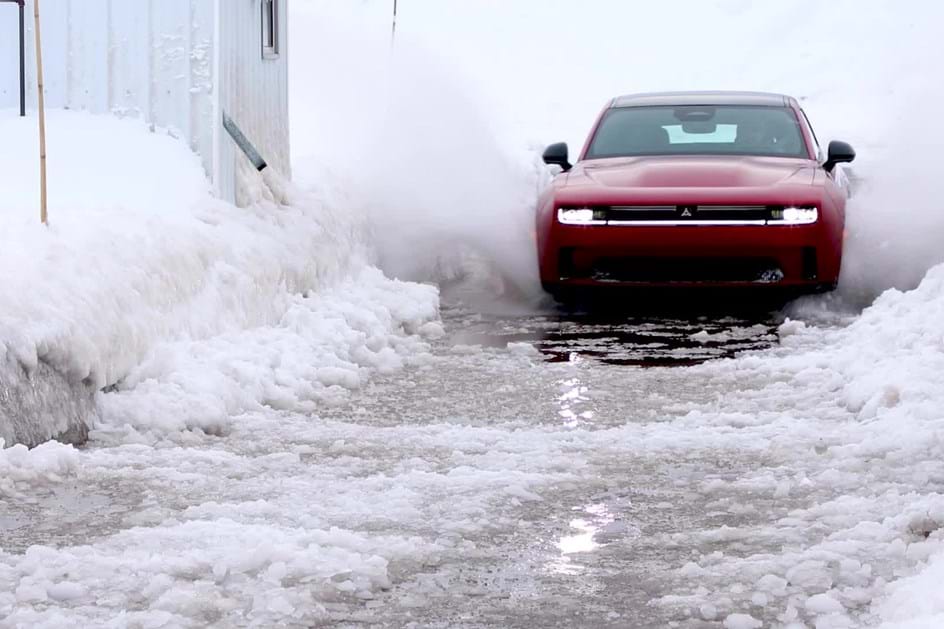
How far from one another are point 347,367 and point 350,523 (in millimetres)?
3008

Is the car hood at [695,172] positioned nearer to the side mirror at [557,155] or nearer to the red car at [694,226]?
the red car at [694,226]

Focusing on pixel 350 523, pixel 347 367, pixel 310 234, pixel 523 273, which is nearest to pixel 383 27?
pixel 523 273

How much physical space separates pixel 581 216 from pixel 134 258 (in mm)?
3352

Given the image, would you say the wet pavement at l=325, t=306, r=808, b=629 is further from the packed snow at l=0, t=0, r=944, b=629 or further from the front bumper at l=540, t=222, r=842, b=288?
the front bumper at l=540, t=222, r=842, b=288

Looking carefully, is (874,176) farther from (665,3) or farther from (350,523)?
(665,3)

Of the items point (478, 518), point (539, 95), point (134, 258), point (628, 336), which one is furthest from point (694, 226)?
point (539, 95)

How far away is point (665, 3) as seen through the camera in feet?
128

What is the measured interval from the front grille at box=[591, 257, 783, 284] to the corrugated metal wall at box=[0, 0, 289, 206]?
96.0 inches

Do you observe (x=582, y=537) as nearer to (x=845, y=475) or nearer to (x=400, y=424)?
(x=845, y=475)

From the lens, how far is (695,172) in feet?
33.0

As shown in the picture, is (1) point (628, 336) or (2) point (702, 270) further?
(2) point (702, 270)

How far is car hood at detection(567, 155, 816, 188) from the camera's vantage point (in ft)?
32.4

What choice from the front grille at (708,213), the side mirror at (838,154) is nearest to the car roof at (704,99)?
the side mirror at (838,154)

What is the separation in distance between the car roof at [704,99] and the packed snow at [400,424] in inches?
39.9
